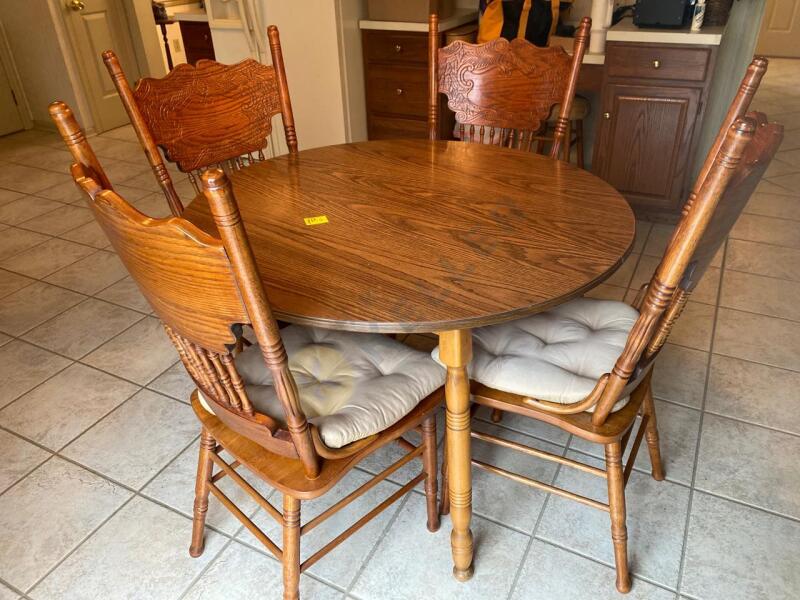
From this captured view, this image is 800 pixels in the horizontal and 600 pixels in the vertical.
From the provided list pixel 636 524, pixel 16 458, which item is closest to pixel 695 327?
pixel 636 524

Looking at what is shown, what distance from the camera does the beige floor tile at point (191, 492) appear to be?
5.24ft

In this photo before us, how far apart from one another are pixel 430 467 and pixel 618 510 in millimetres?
420

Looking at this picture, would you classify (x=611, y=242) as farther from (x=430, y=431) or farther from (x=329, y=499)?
(x=329, y=499)

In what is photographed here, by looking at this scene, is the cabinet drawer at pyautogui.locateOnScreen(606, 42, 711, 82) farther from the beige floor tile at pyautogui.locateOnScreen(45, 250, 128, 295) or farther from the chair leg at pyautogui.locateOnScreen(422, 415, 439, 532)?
the beige floor tile at pyautogui.locateOnScreen(45, 250, 128, 295)

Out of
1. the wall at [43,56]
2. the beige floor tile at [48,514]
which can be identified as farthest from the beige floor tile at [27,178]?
the beige floor tile at [48,514]

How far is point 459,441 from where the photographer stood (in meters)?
1.29

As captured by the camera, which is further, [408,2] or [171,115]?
[408,2]

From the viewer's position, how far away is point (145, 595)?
1419 millimetres

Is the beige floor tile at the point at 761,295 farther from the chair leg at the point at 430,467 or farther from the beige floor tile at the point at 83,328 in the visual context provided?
the beige floor tile at the point at 83,328

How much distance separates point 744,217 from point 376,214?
2538mm

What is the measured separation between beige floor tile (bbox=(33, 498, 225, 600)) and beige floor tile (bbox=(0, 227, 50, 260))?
6.47ft

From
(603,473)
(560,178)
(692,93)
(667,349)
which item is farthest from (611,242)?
(692,93)

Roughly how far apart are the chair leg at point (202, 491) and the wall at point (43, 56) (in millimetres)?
4102

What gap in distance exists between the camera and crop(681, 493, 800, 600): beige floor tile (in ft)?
4.56
